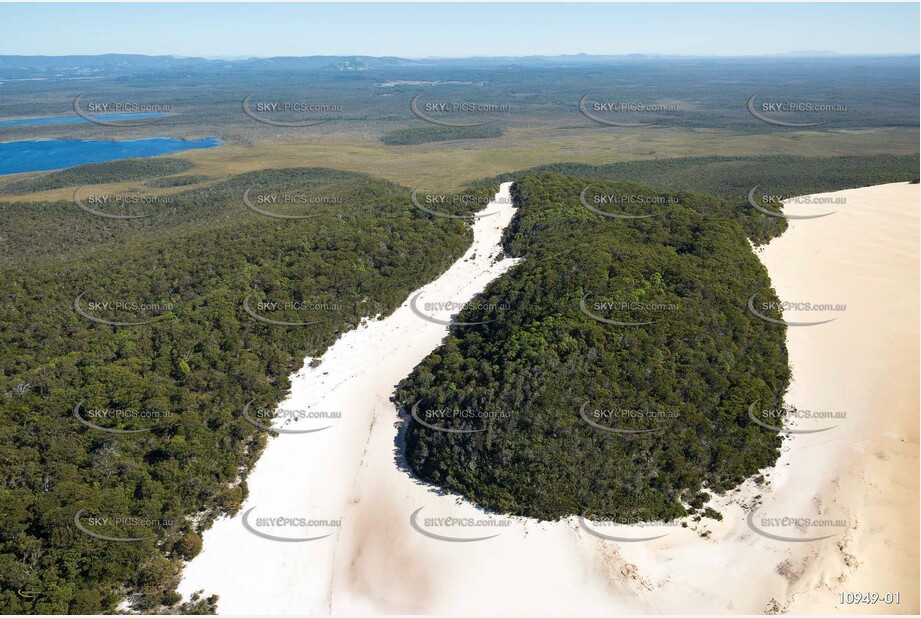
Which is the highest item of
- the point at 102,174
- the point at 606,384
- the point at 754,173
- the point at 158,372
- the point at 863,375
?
the point at 754,173

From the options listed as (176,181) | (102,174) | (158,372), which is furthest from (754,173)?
(102,174)

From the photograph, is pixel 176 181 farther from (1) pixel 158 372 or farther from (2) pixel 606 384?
(2) pixel 606 384

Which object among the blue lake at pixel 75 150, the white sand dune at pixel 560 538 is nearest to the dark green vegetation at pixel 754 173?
the white sand dune at pixel 560 538

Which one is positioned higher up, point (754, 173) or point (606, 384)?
point (754, 173)

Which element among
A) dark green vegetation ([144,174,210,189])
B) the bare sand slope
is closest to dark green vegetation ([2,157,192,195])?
dark green vegetation ([144,174,210,189])

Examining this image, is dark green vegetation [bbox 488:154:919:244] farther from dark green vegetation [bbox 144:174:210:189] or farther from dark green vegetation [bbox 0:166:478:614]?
dark green vegetation [bbox 144:174:210:189]

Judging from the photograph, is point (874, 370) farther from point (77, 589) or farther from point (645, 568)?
point (77, 589)
